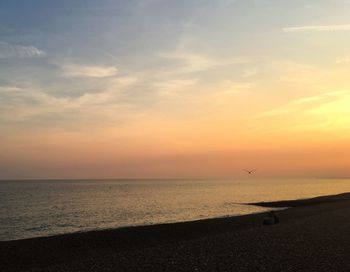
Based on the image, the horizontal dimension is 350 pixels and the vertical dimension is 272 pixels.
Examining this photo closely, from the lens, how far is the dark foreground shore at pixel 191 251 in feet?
58.3

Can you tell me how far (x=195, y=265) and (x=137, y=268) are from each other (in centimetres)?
254

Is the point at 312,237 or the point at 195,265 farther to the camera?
the point at 312,237

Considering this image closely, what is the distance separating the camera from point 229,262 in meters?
18.1

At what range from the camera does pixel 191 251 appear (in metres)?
21.1

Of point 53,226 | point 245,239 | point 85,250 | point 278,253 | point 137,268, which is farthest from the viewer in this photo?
point 53,226

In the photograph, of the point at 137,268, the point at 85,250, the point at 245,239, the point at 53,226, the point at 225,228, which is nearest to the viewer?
the point at 137,268

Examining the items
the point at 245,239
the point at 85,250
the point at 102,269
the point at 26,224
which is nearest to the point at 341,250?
the point at 245,239

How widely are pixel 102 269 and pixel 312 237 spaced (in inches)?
561

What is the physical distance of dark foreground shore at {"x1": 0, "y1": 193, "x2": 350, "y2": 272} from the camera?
700 inches

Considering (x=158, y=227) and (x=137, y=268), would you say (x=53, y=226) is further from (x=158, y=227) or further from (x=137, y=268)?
(x=137, y=268)

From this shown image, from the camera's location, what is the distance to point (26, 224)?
4678 cm

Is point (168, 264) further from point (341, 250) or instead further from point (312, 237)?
point (312, 237)

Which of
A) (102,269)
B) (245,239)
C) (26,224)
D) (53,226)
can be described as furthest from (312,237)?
(26,224)

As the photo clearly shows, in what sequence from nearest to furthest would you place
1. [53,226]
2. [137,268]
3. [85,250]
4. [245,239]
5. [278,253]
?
[137,268]
[278,253]
[245,239]
[85,250]
[53,226]
